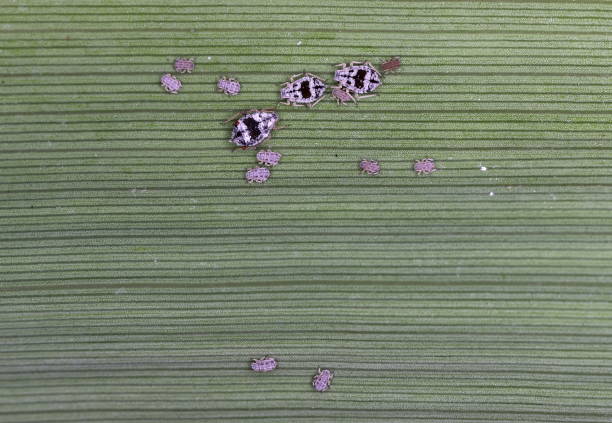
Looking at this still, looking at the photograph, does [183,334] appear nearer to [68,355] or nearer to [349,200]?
[68,355]

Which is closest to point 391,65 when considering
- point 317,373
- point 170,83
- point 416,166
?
point 416,166

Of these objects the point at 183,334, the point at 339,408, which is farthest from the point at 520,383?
the point at 183,334

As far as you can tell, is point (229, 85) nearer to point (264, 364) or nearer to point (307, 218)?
point (307, 218)

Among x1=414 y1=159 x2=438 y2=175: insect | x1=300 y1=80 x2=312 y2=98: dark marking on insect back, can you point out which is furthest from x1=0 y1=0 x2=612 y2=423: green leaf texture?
x1=300 y1=80 x2=312 y2=98: dark marking on insect back

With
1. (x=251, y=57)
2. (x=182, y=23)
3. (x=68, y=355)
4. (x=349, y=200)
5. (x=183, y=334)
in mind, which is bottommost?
(x=68, y=355)

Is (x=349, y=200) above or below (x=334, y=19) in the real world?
below

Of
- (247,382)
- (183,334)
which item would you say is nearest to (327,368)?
(247,382)
